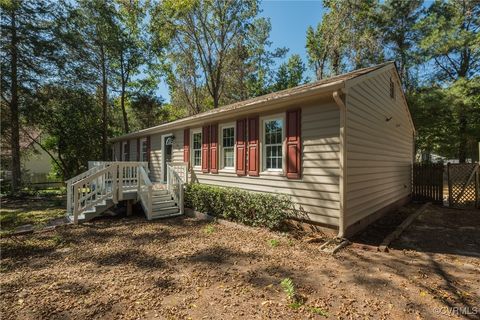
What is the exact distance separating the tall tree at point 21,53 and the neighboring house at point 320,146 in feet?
31.3

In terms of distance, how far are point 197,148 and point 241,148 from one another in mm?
2711

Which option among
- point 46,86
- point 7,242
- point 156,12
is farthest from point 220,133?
point 156,12

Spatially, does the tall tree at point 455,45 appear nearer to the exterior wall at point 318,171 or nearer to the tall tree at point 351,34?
the tall tree at point 351,34

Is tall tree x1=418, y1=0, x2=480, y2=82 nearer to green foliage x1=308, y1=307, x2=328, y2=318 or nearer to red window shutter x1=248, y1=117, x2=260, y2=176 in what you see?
red window shutter x1=248, y1=117, x2=260, y2=176

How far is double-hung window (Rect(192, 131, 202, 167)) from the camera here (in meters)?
9.28

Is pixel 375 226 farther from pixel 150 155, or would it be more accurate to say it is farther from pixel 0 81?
pixel 0 81

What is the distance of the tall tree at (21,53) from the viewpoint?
11758 mm

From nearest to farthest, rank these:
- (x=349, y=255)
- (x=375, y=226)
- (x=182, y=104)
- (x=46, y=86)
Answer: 1. (x=349, y=255)
2. (x=375, y=226)
3. (x=46, y=86)
4. (x=182, y=104)

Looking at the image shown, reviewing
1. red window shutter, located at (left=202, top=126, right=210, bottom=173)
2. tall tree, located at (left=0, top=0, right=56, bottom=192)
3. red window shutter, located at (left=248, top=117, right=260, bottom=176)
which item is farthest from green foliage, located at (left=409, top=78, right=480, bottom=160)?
tall tree, located at (left=0, top=0, right=56, bottom=192)

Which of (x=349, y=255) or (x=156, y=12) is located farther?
(x=156, y=12)

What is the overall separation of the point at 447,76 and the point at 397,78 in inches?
572

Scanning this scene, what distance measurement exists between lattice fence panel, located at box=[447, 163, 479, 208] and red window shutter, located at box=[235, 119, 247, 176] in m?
8.35

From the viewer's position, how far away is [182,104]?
25031mm

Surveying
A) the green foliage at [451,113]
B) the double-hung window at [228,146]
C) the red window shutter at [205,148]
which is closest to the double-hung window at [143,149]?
the red window shutter at [205,148]
